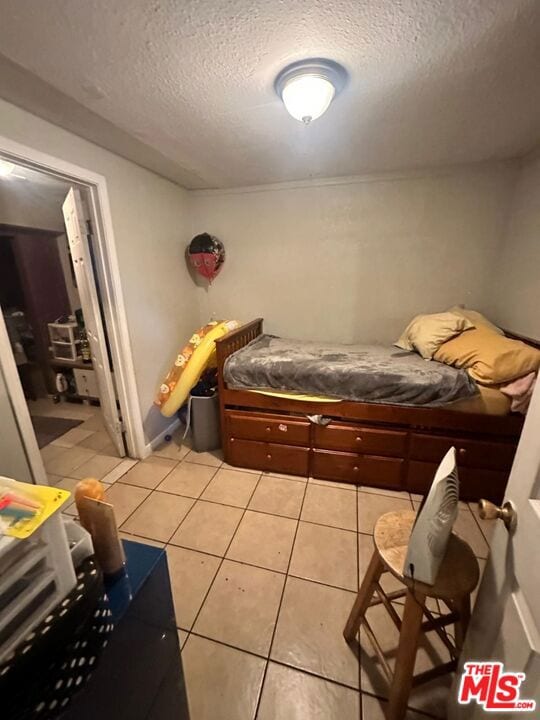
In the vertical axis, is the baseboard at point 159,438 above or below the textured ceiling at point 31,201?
below

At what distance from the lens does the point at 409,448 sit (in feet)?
6.49

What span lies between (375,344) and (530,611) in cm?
236

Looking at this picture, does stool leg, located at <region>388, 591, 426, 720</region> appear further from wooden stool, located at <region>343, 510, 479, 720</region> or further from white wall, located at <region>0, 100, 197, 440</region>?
white wall, located at <region>0, 100, 197, 440</region>

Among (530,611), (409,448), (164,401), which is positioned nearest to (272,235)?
(164,401)

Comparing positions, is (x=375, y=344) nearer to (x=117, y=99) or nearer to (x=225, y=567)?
(x=225, y=567)

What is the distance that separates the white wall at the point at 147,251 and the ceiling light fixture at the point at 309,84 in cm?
126

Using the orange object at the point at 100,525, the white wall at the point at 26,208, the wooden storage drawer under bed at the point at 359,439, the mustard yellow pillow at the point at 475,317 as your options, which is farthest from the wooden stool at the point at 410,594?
the white wall at the point at 26,208

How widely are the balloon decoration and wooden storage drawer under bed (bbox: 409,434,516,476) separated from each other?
2290 millimetres

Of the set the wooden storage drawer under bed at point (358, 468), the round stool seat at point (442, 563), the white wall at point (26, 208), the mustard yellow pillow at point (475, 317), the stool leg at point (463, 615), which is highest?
the white wall at point (26, 208)

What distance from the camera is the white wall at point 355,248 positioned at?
2461mm

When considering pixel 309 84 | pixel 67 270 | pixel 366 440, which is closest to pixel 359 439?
pixel 366 440

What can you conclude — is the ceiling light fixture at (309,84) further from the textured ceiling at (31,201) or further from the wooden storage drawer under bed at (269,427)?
the textured ceiling at (31,201)

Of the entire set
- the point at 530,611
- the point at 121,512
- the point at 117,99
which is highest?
the point at 117,99

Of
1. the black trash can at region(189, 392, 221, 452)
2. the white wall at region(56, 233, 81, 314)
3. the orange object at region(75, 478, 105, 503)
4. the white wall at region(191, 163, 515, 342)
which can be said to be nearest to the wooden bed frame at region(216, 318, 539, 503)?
the black trash can at region(189, 392, 221, 452)
